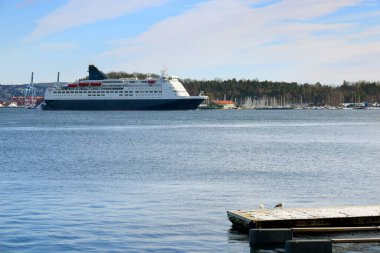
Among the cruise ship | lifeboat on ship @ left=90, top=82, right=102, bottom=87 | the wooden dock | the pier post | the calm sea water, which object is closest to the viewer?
the pier post

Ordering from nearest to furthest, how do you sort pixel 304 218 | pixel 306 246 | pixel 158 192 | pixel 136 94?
pixel 306 246, pixel 304 218, pixel 158 192, pixel 136 94

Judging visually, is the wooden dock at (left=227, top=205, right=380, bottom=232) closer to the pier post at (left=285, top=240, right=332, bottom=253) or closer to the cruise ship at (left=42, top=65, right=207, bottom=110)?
the pier post at (left=285, top=240, right=332, bottom=253)

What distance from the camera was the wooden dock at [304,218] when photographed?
23.1 meters

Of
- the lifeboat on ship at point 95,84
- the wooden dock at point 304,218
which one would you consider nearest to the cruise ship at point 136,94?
the lifeboat on ship at point 95,84

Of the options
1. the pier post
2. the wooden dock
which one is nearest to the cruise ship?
the wooden dock

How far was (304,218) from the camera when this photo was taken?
921 inches

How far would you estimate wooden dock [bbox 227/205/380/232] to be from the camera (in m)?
23.1

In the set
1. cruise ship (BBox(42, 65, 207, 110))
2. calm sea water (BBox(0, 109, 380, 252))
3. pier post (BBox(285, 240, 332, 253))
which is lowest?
calm sea water (BBox(0, 109, 380, 252))

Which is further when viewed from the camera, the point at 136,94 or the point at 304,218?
the point at 136,94

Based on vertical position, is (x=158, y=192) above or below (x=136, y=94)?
below

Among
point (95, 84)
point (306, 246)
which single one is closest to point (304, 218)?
point (306, 246)

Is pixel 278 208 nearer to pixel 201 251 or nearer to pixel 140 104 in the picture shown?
pixel 201 251

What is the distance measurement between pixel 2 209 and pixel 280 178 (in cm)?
1675

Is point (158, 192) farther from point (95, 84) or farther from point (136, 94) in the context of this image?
point (95, 84)
